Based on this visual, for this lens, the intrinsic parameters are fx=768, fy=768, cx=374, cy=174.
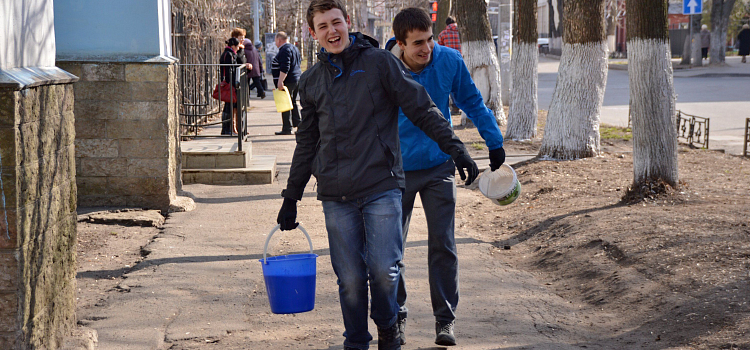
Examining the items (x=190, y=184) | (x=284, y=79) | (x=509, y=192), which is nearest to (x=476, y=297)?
(x=509, y=192)

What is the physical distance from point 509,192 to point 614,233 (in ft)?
7.06

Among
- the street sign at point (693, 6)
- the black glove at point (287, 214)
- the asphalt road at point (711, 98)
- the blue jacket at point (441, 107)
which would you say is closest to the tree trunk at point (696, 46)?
the asphalt road at point (711, 98)

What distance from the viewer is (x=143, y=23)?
7.05m

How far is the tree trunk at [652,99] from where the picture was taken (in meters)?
6.86

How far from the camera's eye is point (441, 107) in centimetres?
389

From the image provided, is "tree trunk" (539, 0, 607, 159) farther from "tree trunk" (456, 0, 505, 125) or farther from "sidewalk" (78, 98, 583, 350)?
"tree trunk" (456, 0, 505, 125)

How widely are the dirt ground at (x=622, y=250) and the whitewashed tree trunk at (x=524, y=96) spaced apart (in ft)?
11.2

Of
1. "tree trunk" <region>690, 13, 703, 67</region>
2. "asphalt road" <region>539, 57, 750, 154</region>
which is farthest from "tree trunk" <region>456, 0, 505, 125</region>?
"tree trunk" <region>690, 13, 703, 67</region>

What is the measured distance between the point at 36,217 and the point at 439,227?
1846mm

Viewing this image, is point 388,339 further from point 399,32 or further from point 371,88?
point 399,32

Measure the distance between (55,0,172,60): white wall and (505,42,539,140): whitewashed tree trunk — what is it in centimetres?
663

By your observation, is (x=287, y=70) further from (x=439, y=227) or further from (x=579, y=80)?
(x=439, y=227)

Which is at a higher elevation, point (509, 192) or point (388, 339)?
point (509, 192)

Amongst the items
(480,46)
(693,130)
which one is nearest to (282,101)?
(480,46)
